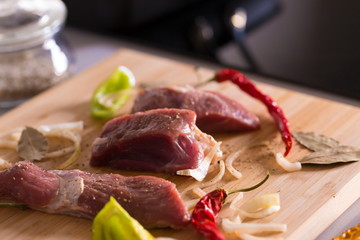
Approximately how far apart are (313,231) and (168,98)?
1.10 m

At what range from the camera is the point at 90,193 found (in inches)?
118

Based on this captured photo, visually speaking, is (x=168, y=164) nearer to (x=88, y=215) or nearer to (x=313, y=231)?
(x=88, y=215)

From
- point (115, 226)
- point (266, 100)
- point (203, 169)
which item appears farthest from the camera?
point (266, 100)

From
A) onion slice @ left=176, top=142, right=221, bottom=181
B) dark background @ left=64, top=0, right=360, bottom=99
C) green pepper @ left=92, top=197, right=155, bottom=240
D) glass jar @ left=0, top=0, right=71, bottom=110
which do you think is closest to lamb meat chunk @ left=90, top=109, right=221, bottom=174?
onion slice @ left=176, top=142, right=221, bottom=181

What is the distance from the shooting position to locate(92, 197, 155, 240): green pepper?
270 cm

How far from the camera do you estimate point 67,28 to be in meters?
5.36

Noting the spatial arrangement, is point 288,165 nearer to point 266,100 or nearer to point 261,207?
point 261,207

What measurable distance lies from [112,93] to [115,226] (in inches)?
54.1

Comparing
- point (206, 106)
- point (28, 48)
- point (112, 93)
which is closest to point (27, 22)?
point (28, 48)

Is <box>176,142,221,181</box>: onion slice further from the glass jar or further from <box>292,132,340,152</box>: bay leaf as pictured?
the glass jar

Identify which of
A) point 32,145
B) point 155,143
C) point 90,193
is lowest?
point 32,145

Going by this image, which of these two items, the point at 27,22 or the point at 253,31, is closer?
the point at 27,22

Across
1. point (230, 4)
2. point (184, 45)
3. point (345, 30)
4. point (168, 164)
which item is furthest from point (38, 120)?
point (345, 30)

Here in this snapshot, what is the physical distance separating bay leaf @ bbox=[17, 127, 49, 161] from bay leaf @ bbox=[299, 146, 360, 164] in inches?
50.2
